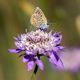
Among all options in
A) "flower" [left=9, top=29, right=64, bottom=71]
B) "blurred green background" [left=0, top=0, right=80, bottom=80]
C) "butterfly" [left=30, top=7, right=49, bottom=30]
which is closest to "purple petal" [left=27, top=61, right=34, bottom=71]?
"flower" [left=9, top=29, right=64, bottom=71]

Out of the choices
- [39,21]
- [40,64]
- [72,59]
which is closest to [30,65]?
[40,64]

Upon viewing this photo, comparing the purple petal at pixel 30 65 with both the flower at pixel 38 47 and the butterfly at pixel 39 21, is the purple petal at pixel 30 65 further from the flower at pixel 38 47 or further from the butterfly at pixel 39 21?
the butterfly at pixel 39 21

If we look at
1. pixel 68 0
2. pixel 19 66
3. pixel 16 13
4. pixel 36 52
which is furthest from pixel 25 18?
pixel 36 52

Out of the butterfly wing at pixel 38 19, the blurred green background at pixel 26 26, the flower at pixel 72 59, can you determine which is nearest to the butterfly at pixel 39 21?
the butterfly wing at pixel 38 19

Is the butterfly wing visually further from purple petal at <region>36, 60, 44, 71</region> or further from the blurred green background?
the blurred green background

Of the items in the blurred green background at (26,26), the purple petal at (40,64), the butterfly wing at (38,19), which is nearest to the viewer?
the purple petal at (40,64)

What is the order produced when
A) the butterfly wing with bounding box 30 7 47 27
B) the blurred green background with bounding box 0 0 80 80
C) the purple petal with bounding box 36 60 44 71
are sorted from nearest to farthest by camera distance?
1. the purple petal with bounding box 36 60 44 71
2. the butterfly wing with bounding box 30 7 47 27
3. the blurred green background with bounding box 0 0 80 80

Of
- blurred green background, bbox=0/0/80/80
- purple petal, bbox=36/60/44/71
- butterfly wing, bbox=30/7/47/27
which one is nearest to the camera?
purple petal, bbox=36/60/44/71
